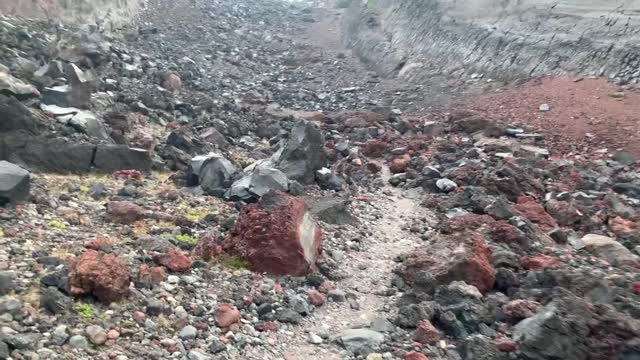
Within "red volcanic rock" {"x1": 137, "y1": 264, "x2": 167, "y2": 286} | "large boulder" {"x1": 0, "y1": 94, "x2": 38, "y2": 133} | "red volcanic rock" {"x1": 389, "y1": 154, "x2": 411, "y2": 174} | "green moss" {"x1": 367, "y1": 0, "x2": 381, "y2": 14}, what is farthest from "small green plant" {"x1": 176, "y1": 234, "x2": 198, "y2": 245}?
"green moss" {"x1": 367, "y1": 0, "x2": 381, "y2": 14}

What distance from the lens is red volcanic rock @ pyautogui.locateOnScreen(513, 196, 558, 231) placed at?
25.6 feet

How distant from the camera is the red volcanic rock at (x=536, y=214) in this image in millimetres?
7809

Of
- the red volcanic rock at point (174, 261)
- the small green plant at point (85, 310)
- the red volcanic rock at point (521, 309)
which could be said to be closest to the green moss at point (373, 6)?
the red volcanic rock at point (174, 261)

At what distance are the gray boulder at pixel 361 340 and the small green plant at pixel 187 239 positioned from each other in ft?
6.82

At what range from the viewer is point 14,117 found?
26.6 feet

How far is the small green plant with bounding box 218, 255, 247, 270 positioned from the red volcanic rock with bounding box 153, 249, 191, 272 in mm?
402

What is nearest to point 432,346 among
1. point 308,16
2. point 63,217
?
point 63,217

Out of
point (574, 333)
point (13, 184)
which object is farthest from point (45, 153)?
point (574, 333)

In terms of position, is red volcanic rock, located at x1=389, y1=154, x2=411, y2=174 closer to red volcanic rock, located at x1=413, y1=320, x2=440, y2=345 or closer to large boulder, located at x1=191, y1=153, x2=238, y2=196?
large boulder, located at x1=191, y1=153, x2=238, y2=196

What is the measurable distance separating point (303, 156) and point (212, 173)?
1.49 metres

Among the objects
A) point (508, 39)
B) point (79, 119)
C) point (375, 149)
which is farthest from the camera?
point (508, 39)

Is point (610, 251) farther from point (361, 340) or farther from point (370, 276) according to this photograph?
point (361, 340)

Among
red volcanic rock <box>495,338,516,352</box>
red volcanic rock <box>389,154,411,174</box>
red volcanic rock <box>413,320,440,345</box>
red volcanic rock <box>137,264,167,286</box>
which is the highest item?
red volcanic rock <box>495,338,516,352</box>

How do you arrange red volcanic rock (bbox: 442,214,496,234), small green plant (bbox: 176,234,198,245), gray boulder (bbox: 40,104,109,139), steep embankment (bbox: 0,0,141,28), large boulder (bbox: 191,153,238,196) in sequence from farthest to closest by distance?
steep embankment (bbox: 0,0,141,28) → gray boulder (bbox: 40,104,109,139) → large boulder (bbox: 191,153,238,196) → red volcanic rock (bbox: 442,214,496,234) → small green plant (bbox: 176,234,198,245)
